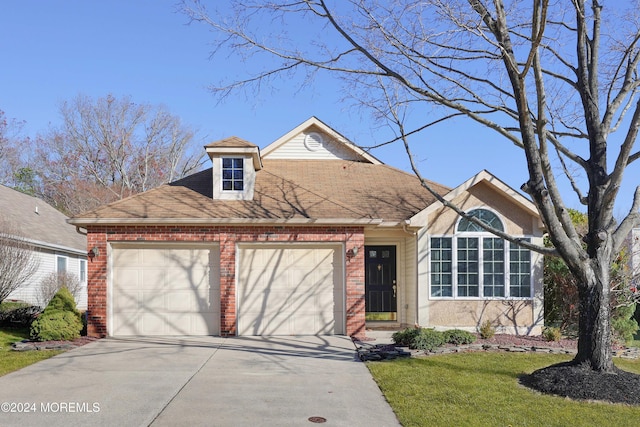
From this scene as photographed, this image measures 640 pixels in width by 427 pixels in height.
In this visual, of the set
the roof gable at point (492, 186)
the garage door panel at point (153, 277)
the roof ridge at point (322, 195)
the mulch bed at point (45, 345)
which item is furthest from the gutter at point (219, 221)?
the mulch bed at point (45, 345)

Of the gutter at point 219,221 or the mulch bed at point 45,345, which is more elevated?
the gutter at point 219,221

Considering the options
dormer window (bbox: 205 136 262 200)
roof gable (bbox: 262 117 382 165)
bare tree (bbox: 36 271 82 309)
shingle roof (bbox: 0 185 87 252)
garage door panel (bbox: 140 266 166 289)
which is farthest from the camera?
shingle roof (bbox: 0 185 87 252)

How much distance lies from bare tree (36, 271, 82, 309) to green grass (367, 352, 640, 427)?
13037 mm

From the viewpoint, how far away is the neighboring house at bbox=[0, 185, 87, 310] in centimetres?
1958

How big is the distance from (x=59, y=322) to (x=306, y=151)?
8.70 m

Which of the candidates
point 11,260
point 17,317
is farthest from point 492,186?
point 17,317

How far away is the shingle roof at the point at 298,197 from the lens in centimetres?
1305

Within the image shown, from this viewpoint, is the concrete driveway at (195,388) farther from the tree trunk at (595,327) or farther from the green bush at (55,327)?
the tree trunk at (595,327)

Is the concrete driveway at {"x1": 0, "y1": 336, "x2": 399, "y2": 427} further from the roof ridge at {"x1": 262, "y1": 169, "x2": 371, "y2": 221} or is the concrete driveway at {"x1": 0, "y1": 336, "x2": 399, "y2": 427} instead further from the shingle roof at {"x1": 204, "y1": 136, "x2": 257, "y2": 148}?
the shingle roof at {"x1": 204, "y1": 136, "x2": 257, "y2": 148}

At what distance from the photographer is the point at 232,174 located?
1430 cm

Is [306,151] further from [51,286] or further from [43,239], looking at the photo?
[43,239]

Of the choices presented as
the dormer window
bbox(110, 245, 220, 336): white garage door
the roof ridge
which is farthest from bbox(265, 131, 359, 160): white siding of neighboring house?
bbox(110, 245, 220, 336): white garage door

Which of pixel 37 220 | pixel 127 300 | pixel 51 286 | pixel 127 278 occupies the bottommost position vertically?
pixel 51 286

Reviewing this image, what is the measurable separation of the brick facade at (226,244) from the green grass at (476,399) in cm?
333
